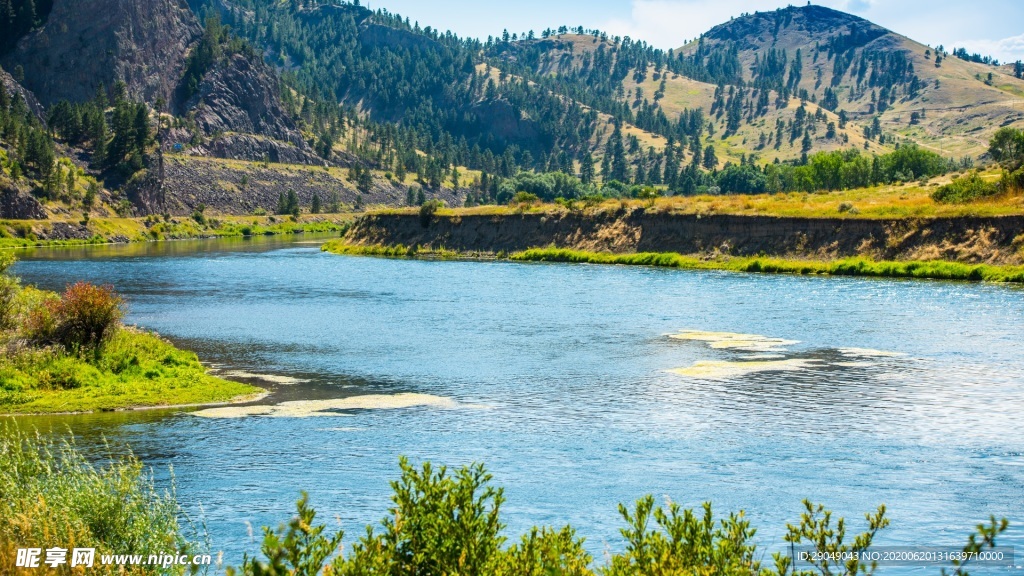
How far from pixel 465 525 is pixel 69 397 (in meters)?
26.0

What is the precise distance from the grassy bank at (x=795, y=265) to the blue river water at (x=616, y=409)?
20.0ft

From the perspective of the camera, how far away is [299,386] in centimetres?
3781

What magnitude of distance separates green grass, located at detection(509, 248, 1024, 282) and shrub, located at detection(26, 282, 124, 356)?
210 ft

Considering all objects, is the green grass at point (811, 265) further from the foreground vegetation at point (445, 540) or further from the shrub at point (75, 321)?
the foreground vegetation at point (445, 540)

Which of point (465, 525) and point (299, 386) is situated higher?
point (465, 525)

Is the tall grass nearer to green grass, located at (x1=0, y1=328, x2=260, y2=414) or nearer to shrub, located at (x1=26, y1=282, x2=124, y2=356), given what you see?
green grass, located at (x1=0, y1=328, x2=260, y2=414)

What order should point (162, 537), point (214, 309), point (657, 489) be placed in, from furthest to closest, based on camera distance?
point (214, 309) → point (657, 489) → point (162, 537)

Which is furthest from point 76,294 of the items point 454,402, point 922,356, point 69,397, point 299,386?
point 922,356

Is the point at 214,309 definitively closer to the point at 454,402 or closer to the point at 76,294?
the point at 76,294

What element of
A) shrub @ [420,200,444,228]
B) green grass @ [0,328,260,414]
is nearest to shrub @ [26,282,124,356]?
green grass @ [0,328,260,414]

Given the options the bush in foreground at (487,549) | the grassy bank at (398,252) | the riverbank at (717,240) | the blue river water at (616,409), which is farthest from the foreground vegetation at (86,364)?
the grassy bank at (398,252)

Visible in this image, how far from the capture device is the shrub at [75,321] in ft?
124

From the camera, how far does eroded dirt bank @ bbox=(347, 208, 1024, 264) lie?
8056 cm

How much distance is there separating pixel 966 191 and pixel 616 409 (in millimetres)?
70338
